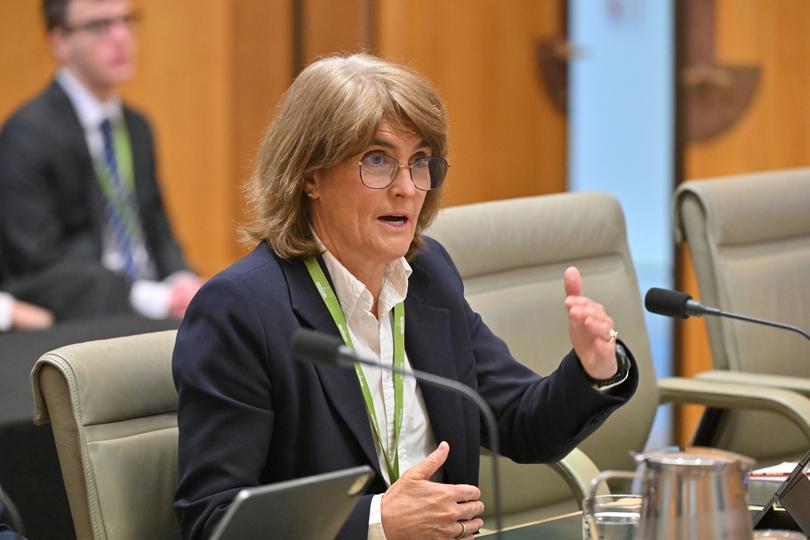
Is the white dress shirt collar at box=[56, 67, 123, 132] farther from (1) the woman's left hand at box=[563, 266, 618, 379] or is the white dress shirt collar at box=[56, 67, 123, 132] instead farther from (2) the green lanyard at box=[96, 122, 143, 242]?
(1) the woman's left hand at box=[563, 266, 618, 379]

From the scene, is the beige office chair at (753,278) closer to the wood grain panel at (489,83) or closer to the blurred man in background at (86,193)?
the blurred man in background at (86,193)

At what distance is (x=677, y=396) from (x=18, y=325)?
229 centimetres

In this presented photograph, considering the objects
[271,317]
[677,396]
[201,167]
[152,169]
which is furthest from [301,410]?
[201,167]

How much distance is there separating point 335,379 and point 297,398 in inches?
2.7

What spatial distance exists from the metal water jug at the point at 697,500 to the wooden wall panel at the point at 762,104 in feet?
13.4

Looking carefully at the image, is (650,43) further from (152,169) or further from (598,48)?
(152,169)

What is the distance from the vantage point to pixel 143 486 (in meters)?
1.91

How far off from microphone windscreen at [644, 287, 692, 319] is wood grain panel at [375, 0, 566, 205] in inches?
188

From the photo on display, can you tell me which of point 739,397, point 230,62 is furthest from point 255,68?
point 739,397

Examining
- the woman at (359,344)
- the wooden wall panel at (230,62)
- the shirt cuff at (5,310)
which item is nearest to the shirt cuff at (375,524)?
the woman at (359,344)

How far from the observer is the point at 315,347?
145 cm

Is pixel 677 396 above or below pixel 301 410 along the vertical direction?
below

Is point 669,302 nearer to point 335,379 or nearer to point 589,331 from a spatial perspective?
point 589,331

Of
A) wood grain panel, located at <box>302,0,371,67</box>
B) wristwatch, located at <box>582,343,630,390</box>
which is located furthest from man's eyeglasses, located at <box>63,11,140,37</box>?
wristwatch, located at <box>582,343,630,390</box>
